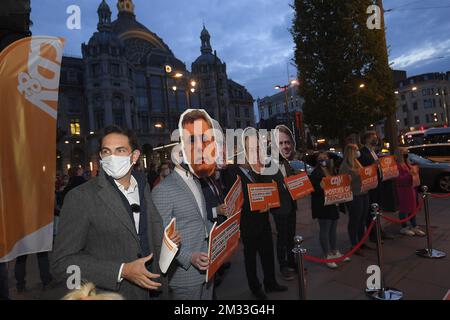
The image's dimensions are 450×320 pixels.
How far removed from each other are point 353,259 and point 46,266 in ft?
19.9

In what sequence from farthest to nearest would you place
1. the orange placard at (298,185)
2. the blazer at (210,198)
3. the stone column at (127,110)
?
the stone column at (127,110) < the orange placard at (298,185) < the blazer at (210,198)

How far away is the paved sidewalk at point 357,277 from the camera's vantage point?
4438mm

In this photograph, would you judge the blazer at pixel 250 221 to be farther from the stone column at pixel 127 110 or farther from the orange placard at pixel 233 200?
the stone column at pixel 127 110

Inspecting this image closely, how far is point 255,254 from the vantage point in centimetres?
453

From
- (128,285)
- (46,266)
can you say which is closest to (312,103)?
(46,266)

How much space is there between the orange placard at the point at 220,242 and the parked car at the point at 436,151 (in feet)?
47.4

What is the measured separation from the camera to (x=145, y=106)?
199ft

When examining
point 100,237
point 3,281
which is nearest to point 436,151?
point 100,237

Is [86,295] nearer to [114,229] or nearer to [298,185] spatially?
[114,229]

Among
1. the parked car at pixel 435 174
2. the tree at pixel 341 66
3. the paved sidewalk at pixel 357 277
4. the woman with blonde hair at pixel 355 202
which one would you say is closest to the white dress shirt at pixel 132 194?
the paved sidewalk at pixel 357 277

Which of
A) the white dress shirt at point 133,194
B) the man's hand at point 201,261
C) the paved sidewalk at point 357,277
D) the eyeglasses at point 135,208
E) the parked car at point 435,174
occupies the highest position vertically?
the white dress shirt at point 133,194

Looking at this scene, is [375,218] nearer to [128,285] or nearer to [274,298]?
[274,298]

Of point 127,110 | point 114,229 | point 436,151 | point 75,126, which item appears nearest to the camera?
point 114,229

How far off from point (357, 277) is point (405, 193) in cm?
307
